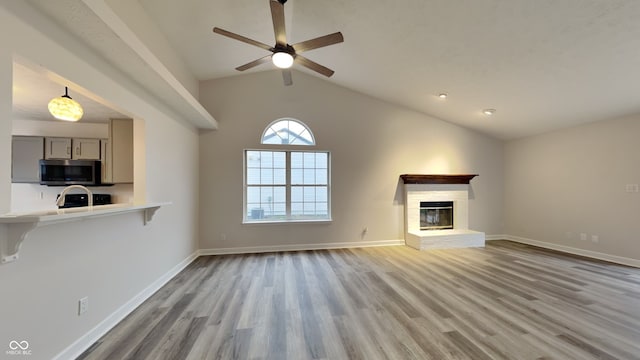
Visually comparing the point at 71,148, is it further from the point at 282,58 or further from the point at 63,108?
the point at 282,58

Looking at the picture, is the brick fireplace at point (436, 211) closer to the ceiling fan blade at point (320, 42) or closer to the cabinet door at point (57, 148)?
the ceiling fan blade at point (320, 42)

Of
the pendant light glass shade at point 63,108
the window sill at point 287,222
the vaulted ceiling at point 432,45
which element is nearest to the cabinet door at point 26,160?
the pendant light glass shade at point 63,108

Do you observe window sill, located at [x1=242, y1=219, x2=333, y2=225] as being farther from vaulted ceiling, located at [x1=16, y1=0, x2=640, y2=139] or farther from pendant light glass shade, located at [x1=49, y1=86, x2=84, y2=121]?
pendant light glass shade, located at [x1=49, y1=86, x2=84, y2=121]

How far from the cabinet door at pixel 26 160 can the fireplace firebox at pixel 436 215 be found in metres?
7.16

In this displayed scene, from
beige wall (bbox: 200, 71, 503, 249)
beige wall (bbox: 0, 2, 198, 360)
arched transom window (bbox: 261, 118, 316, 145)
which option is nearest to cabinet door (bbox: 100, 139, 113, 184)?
beige wall (bbox: 200, 71, 503, 249)

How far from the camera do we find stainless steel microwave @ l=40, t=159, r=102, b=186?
154 inches

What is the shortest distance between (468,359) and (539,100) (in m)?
4.28

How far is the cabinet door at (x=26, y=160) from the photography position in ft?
13.1

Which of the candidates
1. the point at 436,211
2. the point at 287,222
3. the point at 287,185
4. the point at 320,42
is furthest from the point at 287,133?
the point at 436,211

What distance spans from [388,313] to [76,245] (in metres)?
2.78

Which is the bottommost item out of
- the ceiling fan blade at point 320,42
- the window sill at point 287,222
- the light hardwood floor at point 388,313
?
the light hardwood floor at point 388,313

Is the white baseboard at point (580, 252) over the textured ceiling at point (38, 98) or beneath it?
beneath

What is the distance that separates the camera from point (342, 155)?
5.20m

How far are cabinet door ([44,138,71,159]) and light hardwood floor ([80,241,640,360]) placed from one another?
289 centimetres
